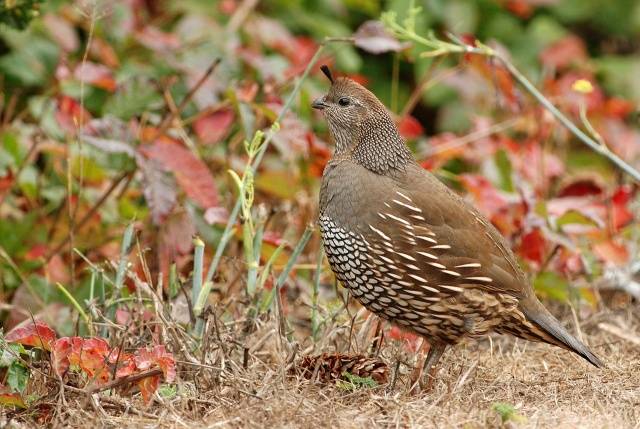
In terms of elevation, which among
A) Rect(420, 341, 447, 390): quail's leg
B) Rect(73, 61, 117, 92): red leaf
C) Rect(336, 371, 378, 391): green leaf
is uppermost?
Rect(73, 61, 117, 92): red leaf

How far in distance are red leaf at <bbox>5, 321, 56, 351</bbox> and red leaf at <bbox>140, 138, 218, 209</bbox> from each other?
100cm

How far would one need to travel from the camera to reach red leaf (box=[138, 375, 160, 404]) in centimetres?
362

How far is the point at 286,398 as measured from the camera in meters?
3.56

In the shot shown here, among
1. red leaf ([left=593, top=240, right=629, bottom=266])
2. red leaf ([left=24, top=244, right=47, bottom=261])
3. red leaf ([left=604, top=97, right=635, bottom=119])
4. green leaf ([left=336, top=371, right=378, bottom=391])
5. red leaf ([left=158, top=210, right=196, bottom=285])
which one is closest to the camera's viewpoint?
green leaf ([left=336, top=371, right=378, bottom=391])

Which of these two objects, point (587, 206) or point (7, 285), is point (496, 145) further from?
point (7, 285)

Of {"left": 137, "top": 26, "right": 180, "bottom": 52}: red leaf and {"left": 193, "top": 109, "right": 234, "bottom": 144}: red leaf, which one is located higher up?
{"left": 137, "top": 26, "right": 180, "bottom": 52}: red leaf

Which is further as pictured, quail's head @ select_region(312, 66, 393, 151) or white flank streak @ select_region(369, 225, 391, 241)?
quail's head @ select_region(312, 66, 393, 151)

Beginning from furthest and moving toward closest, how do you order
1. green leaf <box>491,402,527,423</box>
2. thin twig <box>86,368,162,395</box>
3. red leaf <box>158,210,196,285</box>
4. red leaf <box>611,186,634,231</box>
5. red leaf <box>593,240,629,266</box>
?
1. red leaf <box>611,186,634,231</box>
2. red leaf <box>593,240,629,266</box>
3. red leaf <box>158,210,196,285</box>
4. thin twig <box>86,368,162,395</box>
5. green leaf <box>491,402,527,423</box>

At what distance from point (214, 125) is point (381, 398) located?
199cm

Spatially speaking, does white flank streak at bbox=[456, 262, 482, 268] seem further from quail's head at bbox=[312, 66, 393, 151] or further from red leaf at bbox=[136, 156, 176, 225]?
red leaf at bbox=[136, 156, 176, 225]

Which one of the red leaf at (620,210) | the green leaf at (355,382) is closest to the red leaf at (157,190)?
the green leaf at (355,382)

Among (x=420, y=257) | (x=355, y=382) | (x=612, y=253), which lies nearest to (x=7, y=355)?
(x=355, y=382)

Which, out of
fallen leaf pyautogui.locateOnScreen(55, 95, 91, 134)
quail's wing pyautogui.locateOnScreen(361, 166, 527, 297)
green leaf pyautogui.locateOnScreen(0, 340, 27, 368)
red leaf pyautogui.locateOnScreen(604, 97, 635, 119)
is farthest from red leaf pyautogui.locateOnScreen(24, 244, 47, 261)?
red leaf pyautogui.locateOnScreen(604, 97, 635, 119)

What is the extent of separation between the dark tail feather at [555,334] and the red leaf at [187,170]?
128cm
